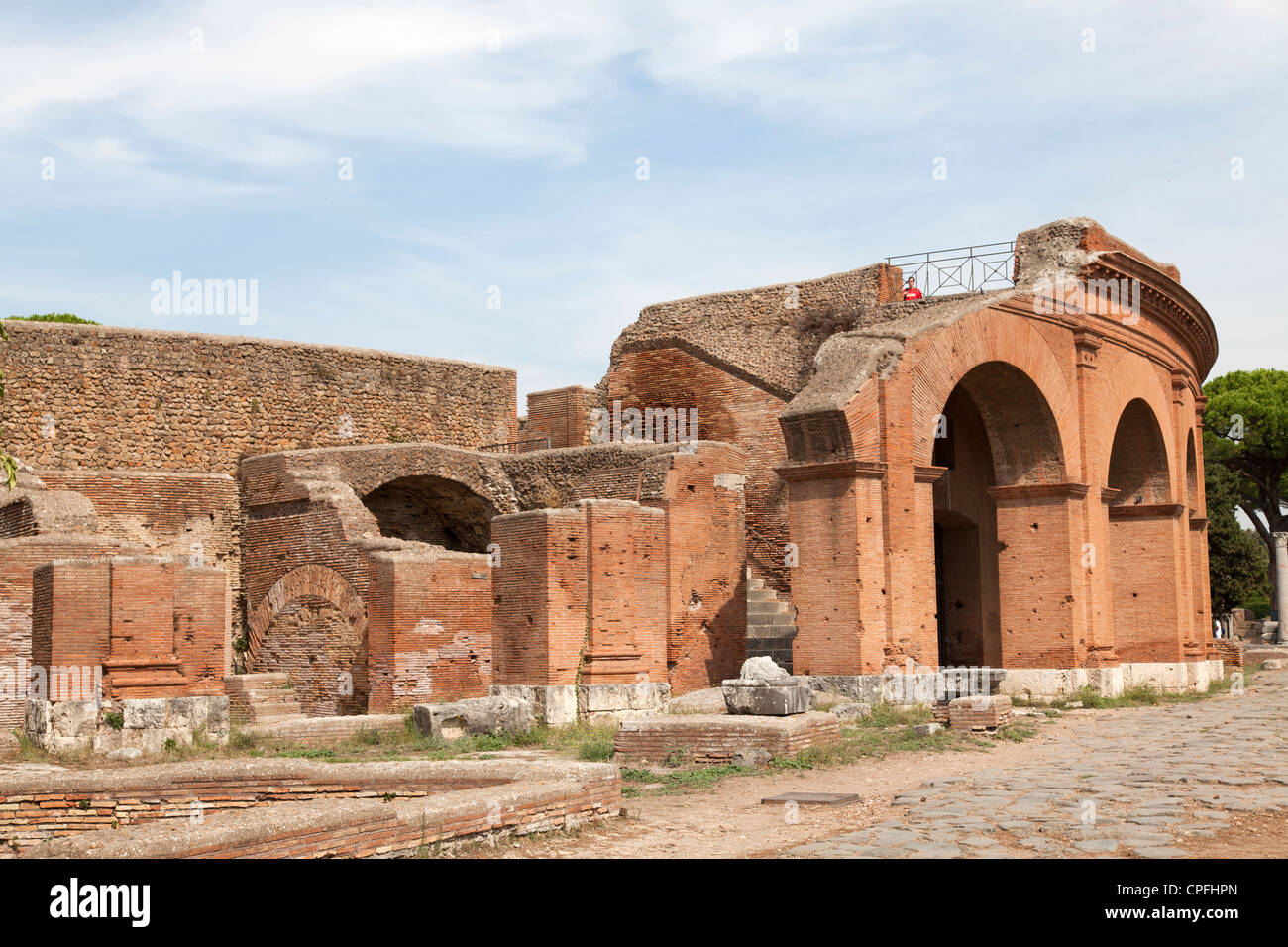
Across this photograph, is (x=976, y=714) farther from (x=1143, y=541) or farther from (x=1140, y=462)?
(x=1140, y=462)

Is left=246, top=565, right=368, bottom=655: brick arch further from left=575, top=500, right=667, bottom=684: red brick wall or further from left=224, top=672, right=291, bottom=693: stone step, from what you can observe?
left=575, top=500, right=667, bottom=684: red brick wall

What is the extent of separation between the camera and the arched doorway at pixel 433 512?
63.4 ft

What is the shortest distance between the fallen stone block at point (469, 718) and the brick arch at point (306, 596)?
3994 mm

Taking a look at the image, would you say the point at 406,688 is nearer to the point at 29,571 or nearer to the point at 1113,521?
the point at 29,571

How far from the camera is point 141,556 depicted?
40.5 ft

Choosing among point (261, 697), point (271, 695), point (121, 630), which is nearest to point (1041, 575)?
point (271, 695)

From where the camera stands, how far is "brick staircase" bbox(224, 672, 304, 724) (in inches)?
612

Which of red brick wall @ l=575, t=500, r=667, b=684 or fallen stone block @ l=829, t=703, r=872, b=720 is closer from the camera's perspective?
fallen stone block @ l=829, t=703, r=872, b=720

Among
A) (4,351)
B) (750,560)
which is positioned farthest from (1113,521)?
(4,351)

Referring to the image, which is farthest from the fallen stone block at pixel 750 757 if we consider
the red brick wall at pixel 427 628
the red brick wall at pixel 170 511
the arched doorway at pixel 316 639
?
the red brick wall at pixel 170 511

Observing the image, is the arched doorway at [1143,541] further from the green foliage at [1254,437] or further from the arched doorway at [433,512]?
the green foliage at [1254,437]

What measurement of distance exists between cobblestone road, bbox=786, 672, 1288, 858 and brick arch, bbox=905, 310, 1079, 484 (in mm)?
5730

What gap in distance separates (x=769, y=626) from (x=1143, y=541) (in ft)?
23.7

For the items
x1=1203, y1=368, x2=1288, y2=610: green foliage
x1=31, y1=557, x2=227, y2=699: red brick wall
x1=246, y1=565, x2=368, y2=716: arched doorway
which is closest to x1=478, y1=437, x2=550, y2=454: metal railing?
x1=246, y1=565, x2=368, y2=716: arched doorway
